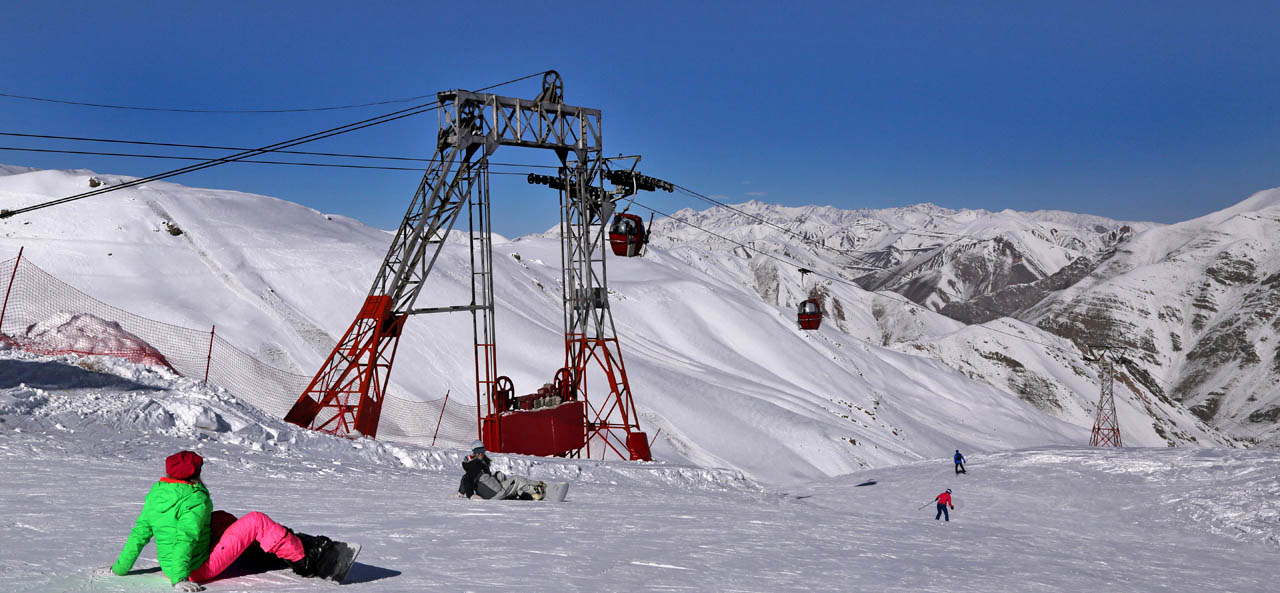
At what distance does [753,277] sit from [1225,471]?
150m

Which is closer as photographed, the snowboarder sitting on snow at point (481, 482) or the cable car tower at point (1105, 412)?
the snowboarder sitting on snow at point (481, 482)

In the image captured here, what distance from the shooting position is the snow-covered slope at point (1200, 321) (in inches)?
6033

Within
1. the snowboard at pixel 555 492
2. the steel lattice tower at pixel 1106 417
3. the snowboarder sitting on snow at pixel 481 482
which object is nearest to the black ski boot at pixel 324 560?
the snowboarder sitting on snow at pixel 481 482

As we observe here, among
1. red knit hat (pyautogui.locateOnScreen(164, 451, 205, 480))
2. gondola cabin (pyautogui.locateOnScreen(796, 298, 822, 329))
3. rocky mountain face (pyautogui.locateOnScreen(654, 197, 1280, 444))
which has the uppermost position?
rocky mountain face (pyautogui.locateOnScreen(654, 197, 1280, 444))

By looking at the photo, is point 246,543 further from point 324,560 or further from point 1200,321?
point 1200,321

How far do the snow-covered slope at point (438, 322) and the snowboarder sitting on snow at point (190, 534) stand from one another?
3104 centimetres

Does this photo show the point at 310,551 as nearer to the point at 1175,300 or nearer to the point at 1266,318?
the point at 1266,318

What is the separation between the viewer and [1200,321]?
183m

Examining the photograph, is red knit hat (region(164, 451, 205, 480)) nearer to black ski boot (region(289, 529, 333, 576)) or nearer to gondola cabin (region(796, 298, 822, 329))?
black ski boot (region(289, 529, 333, 576))

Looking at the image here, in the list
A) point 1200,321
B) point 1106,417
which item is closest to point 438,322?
point 1106,417

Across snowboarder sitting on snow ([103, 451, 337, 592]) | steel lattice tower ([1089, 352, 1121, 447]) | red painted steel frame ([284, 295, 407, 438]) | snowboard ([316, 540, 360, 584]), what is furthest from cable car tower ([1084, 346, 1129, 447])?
snowboarder sitting on snow ([103, 451, 337, 592])

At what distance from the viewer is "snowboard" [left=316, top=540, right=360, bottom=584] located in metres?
7.05

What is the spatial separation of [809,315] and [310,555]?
3974 cm

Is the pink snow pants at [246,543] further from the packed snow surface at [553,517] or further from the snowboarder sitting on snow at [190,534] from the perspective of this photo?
the packed snow surface at [553,517]
